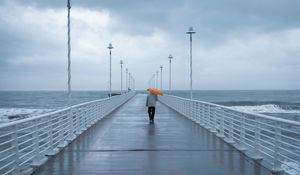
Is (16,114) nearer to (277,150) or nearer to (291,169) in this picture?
(291,169)

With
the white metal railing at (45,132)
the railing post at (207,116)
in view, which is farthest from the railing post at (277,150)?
the railing post at (207,116)

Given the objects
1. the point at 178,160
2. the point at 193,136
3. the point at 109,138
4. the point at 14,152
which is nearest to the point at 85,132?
the point at 109,138

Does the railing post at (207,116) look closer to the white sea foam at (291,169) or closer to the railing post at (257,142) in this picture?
the white sea foam at (291,169)

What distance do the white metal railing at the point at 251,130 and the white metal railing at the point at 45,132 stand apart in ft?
13.8

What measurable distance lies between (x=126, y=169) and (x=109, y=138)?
4027mm

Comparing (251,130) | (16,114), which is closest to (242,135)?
(251,130)

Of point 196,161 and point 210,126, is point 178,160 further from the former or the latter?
point 210,126

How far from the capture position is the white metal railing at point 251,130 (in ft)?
20.1

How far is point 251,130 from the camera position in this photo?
7656 millimetres

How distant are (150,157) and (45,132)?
224 cm

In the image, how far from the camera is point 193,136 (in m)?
10.9

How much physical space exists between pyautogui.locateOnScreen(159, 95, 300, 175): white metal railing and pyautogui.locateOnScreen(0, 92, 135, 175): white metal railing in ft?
13.8

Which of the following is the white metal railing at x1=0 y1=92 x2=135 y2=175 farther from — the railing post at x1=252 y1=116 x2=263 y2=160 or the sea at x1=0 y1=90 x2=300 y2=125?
the railing post at x1=252 y1=116 x2=263 y2=160

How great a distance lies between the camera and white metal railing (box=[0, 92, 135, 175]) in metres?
5.69
